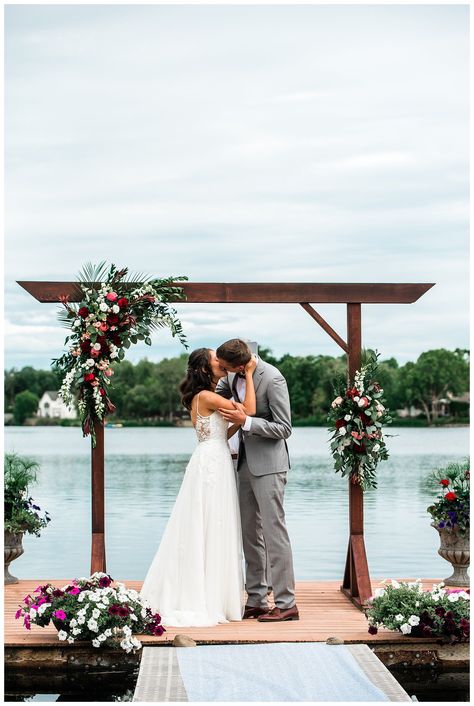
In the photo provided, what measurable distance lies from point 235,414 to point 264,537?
852 mm

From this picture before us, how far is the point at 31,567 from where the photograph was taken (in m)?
13.5

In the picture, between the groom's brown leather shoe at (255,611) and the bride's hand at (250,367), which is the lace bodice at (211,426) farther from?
the groom's brown leather shoe at (255,611)

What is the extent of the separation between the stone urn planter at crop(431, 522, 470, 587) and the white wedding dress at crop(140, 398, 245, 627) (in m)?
2.09

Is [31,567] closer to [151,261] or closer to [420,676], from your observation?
[420,676]

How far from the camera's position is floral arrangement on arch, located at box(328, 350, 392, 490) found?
309 inches

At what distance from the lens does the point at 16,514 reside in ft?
28.8

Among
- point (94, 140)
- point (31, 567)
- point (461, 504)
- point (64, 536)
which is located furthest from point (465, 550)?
point (94, 140)

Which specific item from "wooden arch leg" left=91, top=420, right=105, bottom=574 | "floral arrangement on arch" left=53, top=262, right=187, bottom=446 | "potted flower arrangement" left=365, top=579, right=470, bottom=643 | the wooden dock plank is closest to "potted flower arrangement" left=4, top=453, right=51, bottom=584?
the wooden dock plank

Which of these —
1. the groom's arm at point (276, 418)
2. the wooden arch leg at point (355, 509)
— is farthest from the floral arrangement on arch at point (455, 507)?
the groom's arm at point (276, 418)

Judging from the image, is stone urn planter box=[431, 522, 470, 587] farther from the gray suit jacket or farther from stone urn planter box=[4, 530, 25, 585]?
stone urn planter box=[4, 530, 25, 585]

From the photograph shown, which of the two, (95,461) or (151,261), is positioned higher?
(151,261)

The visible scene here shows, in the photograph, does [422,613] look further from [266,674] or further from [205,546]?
[205,546]

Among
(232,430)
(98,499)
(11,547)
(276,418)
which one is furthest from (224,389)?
(11,547)

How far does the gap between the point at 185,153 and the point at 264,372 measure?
46.6 feet
